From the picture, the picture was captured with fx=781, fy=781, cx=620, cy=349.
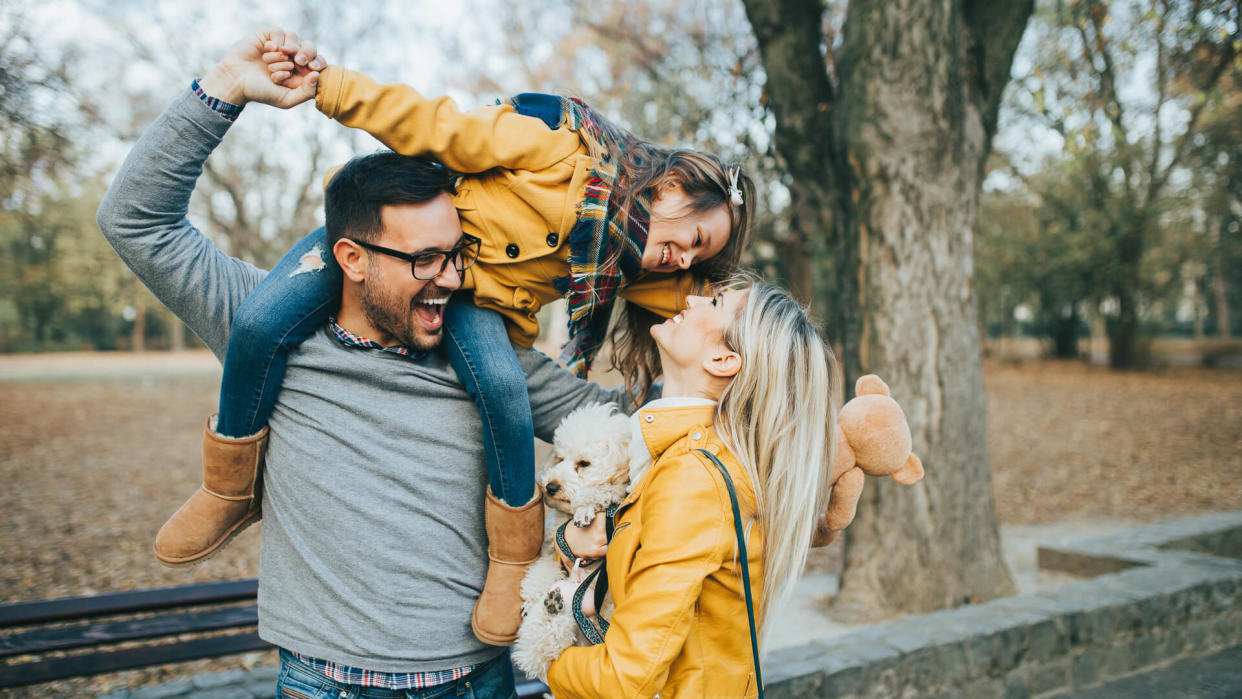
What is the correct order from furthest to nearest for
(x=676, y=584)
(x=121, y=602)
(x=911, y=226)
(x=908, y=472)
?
(x=911, y=226) < (x=121, y=602) < (x=908, y=472) < (x=676, y=584)

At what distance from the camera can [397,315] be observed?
5.99 feet

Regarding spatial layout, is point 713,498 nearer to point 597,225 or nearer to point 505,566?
point 505,566

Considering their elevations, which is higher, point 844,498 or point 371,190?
point 371,190

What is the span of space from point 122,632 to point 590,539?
2.79 m

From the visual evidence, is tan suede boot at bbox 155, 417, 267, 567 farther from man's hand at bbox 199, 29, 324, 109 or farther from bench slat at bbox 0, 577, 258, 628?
bench slat at bbox 0, 577, 258, 628

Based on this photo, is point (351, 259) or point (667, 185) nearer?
point (351, 259)

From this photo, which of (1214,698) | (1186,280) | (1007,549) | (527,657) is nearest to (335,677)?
(527,657)

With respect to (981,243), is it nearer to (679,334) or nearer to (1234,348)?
(1234,348)

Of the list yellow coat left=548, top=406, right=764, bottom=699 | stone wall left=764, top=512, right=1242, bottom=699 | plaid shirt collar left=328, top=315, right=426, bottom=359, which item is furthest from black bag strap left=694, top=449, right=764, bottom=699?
stone wall left=764, top=512, right=1242, bottom=699

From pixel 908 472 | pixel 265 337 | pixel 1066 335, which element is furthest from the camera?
pixel 1066 335

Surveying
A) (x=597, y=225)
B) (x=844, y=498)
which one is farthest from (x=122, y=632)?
(x=844, y=498)

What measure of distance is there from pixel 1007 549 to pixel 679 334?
22.0 feet

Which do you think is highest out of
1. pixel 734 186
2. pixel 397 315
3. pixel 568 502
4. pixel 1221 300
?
pixel 1221 300

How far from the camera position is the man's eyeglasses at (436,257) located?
1797 millimetres
